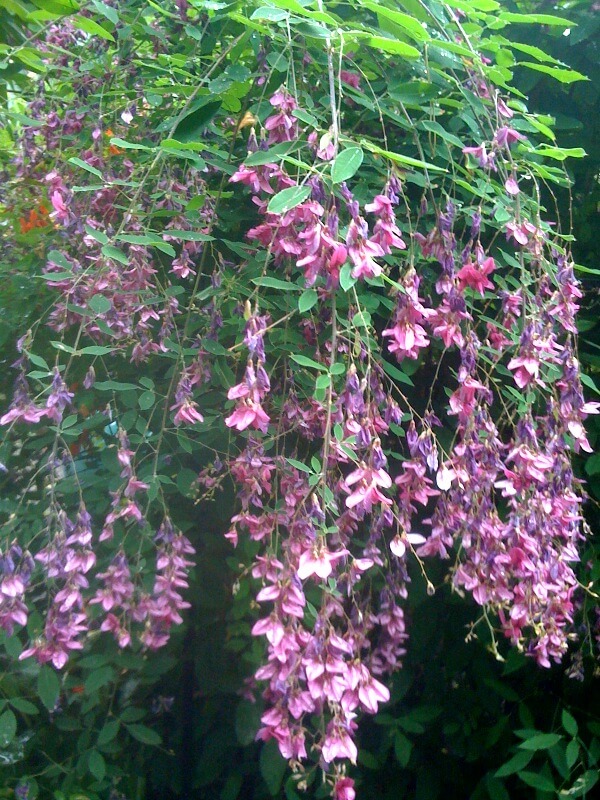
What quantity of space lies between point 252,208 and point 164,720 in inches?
45.3

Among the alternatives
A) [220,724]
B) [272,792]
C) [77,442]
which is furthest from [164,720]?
[77,442]

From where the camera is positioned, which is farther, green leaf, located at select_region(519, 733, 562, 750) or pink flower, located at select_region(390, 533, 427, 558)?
green leaf, located at select_region(519, 733, 562, 750)

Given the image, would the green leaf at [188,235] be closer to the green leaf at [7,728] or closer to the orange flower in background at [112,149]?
the orange flower in background at [112,149]

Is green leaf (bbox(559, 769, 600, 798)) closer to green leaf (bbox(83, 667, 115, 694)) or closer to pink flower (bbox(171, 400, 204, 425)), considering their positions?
green leaf (bbox(83, 667, 115, 694))

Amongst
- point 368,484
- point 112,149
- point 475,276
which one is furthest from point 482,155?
point 112,149

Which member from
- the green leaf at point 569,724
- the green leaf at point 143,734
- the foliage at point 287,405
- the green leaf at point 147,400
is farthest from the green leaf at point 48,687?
the green leaf at point 569,724

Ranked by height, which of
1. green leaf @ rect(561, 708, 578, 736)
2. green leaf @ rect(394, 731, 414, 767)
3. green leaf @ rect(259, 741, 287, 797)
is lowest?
green leaf @ rect(259, 741, 287, 797)

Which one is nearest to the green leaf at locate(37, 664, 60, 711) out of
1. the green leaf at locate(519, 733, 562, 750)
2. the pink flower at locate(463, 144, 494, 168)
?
the green leaf at locate(519, 733, 562, 750)

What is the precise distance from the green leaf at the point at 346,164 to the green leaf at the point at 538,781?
1.22m

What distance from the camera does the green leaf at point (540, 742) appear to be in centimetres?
140

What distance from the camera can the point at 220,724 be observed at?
5.23 feet

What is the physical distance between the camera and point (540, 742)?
1411 millimetres

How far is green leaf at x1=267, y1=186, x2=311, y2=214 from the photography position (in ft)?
2.72

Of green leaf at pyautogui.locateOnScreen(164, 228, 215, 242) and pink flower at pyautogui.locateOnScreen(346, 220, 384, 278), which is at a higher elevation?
pink flower at pyautogui.locateOnScreen(346, 220, 384, 278)
